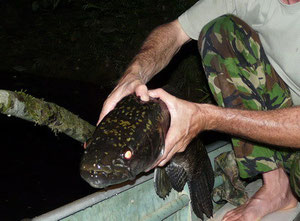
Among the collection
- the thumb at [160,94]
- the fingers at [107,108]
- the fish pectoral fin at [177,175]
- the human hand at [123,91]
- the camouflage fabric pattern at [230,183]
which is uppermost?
the thumb at [160,94]

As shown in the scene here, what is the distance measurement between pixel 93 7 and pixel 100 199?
7926 millimetres

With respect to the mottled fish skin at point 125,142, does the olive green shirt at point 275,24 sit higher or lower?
higher

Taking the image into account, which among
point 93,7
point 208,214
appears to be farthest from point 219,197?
point 93,7

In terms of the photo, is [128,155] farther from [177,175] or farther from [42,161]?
[42,161]

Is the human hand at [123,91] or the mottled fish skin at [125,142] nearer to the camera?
the mottled fish skin at [125,142]

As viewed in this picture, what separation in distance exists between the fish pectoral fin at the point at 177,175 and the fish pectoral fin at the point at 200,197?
0.09 m

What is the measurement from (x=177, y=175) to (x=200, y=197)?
0.83ft

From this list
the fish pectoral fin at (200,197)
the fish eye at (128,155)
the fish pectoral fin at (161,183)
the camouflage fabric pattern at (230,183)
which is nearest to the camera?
the fish eye at (128,155)

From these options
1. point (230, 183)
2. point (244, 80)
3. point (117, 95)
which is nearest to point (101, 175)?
point (117, 95)

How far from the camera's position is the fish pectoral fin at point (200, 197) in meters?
2.83

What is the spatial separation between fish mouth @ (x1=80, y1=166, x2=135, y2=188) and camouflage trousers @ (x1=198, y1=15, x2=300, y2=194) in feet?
3.62

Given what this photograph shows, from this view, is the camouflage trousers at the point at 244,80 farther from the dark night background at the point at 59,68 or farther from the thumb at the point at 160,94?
the dark night background at the point at 59,68

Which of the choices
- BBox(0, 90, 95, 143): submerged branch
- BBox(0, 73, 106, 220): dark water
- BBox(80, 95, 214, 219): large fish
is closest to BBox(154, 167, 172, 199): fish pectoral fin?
BBox(80, 95, 214, 219): large fish

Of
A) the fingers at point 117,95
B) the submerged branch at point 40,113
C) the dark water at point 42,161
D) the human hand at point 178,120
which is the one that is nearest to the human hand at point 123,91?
the fingers at point 117,95
